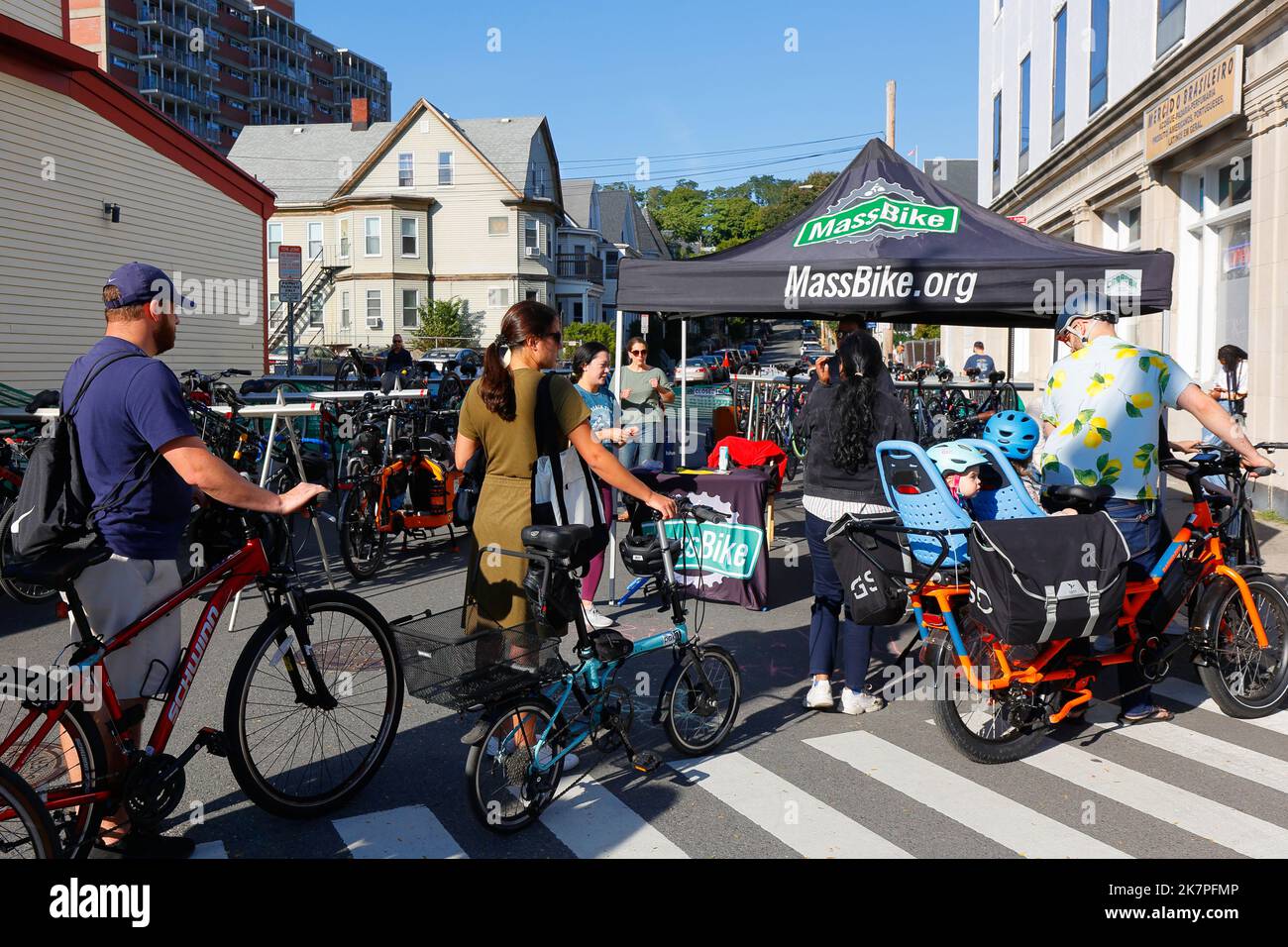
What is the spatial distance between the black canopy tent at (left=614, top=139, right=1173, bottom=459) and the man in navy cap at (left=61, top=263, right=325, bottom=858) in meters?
5.69

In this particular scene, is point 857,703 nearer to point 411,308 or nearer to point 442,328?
point 442,328

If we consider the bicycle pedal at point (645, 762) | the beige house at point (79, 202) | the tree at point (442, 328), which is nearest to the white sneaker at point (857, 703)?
the bicycle pedal at point (645, 762)

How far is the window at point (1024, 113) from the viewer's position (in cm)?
2718

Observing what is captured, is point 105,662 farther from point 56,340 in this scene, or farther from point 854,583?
point 56,340

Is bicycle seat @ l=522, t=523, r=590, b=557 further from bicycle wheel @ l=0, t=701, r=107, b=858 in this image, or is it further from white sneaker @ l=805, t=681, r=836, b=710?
white sneaker @ l=805, t=681, r=836, b=710

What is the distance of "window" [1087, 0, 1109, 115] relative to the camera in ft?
64.0

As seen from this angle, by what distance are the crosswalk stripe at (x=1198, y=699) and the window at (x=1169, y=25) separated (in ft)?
38.8

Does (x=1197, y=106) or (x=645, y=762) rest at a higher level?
(x=1197, y=106)

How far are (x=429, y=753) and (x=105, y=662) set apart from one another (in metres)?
1.80

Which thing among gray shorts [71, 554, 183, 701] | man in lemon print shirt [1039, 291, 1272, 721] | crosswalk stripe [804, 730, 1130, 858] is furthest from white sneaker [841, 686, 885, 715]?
gray shorts [71, 554, 183, 701]

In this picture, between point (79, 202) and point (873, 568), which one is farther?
point (79, 202)

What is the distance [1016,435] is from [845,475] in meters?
0.92

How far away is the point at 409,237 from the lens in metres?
51.4

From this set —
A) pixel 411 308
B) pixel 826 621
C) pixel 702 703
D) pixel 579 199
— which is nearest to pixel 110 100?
pixel 826 621
